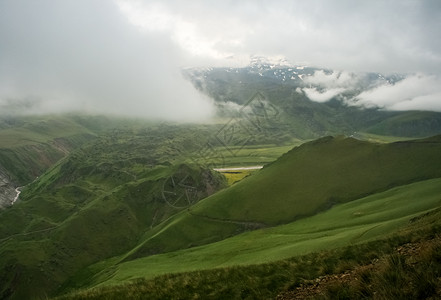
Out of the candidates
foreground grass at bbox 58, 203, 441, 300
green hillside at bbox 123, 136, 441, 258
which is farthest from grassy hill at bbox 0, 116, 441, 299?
foreground grass at bbox 58, 203, 441, 300

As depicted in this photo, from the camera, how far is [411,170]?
330 feet

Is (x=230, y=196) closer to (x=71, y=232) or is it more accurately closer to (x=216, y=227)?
(x=216, y=227)

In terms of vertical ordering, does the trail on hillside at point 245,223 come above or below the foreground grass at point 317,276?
below

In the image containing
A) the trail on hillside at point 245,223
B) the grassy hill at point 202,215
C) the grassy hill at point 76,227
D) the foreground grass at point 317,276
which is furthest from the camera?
the grassy hill at point 76,227

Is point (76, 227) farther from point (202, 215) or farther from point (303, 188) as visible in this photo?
point (303, 188)

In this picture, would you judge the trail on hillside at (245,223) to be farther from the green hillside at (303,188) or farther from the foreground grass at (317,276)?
the foreground grass at (317,276)

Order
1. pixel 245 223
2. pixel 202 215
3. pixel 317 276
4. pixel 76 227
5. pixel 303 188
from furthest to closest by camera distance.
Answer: pixel 76 227 → pixel 202 215 → pixel 303 188 → pixel 245 223 → pixel 317 276

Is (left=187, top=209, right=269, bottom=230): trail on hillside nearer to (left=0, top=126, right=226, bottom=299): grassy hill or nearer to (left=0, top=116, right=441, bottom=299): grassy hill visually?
(left=0, top=116, right=441, bottom=299): grassy hill

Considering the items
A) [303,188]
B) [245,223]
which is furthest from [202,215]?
[303,188]

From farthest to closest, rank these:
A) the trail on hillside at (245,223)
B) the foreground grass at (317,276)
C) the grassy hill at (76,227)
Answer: the grassy hill at (76,227)
the trail on hillside at (245,223)
the foreground grass at (317,276)

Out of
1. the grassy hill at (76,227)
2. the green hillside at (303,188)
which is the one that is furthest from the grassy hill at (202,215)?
the grassy hill at (76,227)

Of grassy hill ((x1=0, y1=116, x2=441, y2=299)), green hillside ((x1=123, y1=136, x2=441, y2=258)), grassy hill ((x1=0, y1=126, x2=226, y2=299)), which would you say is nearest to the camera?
green hillside ((x1=123, y1=136, x2=441, y2=258))

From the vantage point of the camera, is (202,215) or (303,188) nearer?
(303,188)

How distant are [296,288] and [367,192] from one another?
Answer: 298 ft
